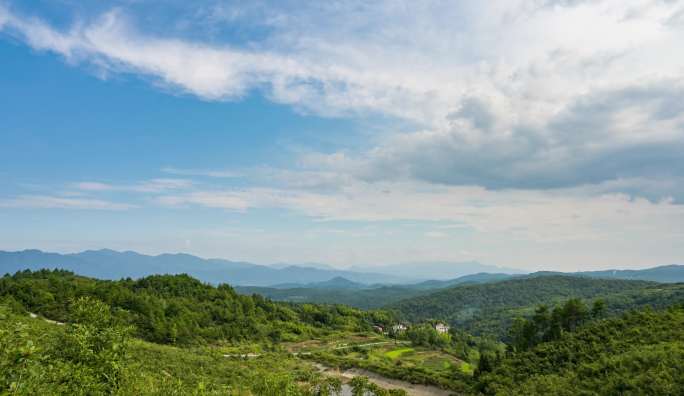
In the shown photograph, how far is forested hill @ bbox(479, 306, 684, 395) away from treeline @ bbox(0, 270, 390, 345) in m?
52.2

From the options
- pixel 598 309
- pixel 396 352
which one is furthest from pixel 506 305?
pixel 598 309

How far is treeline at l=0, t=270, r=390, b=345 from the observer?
59844 mm

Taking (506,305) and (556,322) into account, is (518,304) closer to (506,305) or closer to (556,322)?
(506,305)

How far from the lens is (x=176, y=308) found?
7331 cm

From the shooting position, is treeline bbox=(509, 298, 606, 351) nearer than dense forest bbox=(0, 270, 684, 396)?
No

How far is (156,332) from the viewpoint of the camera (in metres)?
61.4

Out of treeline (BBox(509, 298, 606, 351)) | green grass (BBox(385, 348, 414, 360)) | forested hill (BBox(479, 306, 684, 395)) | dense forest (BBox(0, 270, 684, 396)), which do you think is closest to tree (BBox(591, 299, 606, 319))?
treeline (BBox(509, 298, 606, 351))

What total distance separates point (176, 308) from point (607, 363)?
71.2m

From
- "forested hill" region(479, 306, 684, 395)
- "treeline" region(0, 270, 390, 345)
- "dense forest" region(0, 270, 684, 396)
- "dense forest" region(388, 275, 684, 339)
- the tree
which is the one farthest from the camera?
"dense forest" region(388, 275, 684, 339)

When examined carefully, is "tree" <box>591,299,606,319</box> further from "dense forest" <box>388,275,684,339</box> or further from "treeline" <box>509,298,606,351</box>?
"dense forest" <box>388,275,684,339</box>

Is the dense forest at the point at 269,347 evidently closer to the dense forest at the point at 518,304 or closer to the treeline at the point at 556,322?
the treeline at the point at 556,322

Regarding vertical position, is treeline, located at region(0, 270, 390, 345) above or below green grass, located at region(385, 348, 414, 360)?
above

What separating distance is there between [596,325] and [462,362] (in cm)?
3297

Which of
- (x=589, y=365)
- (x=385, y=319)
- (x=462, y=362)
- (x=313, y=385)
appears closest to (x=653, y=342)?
(x=589, y=365)
